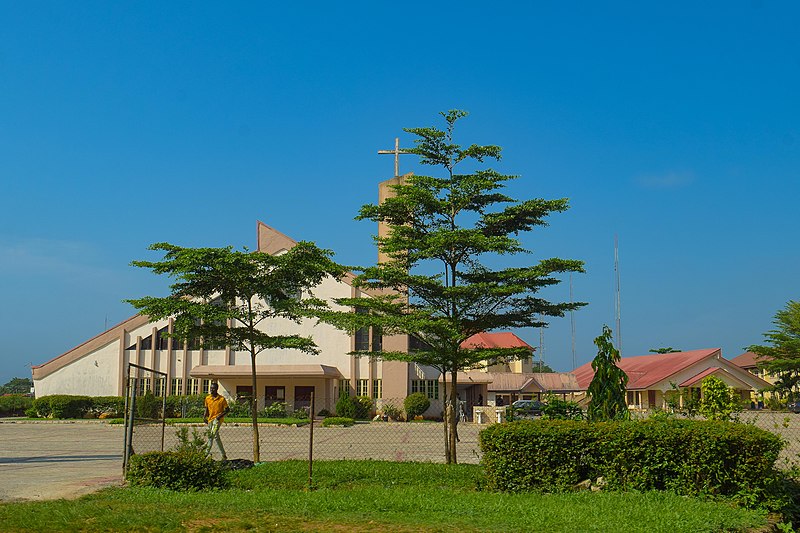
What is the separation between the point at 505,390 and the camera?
49906mm

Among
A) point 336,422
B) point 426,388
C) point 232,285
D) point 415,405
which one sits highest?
point 232,285

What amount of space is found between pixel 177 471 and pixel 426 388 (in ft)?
105

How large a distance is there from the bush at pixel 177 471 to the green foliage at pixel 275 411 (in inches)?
1159

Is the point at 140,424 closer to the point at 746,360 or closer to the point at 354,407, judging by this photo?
the point at 354,407

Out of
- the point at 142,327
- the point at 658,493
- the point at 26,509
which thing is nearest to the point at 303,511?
the point at 26,509

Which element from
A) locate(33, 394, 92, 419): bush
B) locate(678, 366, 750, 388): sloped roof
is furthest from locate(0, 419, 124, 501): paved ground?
locate(678, 366, 750, 388): sloped roof

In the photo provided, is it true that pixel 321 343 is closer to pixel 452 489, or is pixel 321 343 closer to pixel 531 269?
pixel 531 269

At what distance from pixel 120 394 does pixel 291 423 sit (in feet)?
44.4

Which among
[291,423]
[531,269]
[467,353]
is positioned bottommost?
[291,423]

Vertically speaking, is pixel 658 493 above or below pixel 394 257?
below

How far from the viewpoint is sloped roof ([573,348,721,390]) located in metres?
52.0

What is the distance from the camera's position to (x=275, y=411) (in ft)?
Result: 140

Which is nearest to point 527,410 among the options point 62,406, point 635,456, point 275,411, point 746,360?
point 275,411

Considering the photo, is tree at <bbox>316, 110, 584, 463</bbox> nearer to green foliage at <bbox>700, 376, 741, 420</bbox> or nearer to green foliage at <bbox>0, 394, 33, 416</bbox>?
green foliage at <bbox>700, 376, 741, 420</bbox>
